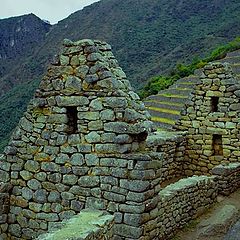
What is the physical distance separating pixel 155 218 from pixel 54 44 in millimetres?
58189

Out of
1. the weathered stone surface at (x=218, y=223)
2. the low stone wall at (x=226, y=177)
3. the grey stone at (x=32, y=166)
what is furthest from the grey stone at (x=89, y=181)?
the low stone wall at (x=226, y=177)

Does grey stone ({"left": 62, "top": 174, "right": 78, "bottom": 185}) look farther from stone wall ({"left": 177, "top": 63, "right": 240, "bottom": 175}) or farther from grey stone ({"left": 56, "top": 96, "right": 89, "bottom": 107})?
stone wall ({"left": 177, "top": 63, "right": 240, "bottom": 175})

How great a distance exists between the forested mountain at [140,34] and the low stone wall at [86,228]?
31977 mm

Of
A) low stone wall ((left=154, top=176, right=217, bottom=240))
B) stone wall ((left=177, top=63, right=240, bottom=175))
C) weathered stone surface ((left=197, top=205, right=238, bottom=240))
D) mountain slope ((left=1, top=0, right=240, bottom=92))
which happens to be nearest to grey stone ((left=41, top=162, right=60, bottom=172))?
low stone wall ((left=154, top=176, right=217, bottom=240))

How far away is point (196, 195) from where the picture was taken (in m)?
8.34

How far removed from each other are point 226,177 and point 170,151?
1271 mm

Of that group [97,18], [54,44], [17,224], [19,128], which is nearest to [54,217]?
[17,224]

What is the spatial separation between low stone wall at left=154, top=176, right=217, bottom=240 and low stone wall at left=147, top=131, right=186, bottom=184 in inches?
45.5

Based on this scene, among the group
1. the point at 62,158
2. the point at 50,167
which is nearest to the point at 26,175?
the point at 50,167

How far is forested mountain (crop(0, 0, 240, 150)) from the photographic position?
4500 centimetres

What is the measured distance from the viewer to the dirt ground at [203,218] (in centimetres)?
752

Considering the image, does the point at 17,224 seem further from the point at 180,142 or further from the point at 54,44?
the point at 54,44

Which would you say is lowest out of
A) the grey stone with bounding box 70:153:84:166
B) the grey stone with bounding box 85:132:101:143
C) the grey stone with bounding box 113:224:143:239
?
the grey stone with bounding box 113:224:143:239

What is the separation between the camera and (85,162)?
6.30 meters
